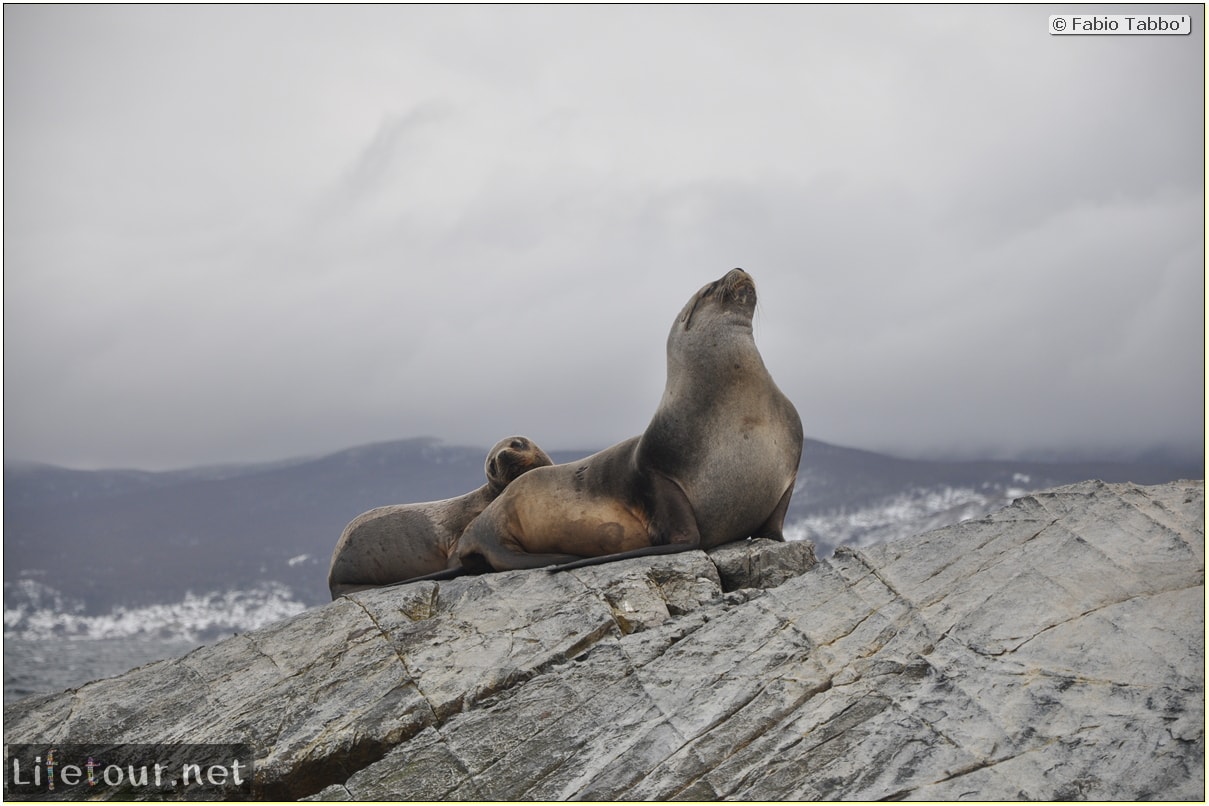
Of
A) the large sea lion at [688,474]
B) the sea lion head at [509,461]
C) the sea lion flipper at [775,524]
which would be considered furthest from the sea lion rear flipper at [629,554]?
the sea lion head at [509,461]

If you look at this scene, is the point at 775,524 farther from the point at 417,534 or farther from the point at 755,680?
the point at 417,534

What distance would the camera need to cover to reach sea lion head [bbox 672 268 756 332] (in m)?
10.4

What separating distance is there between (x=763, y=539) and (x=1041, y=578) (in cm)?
283

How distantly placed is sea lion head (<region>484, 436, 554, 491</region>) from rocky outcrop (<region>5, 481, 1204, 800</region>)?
1.58 meters

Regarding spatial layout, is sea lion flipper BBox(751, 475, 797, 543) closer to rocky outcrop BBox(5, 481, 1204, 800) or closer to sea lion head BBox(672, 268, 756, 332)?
rocky outcrop BBox(5, 481, 1204, 800)

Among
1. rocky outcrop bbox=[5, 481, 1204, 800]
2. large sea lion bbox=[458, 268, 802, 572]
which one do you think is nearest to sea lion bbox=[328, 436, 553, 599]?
large sea lion bbox=[458, 268, 802, 572]

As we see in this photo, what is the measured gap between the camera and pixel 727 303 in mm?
10461

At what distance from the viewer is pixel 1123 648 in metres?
6.94

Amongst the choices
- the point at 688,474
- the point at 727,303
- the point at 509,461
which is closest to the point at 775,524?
the point at 688,474

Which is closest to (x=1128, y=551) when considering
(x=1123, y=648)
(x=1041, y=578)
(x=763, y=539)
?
(x=1041, y=578)

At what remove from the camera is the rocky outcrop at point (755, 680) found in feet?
21.3

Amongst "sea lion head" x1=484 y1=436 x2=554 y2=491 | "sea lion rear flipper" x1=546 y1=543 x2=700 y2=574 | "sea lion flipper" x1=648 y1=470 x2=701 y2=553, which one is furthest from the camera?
"sea lion head" x1=484 y1=436 x2=554 y2=491

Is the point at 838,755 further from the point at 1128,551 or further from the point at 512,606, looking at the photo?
the point at 512,606

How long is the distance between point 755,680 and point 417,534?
5.08 meters
